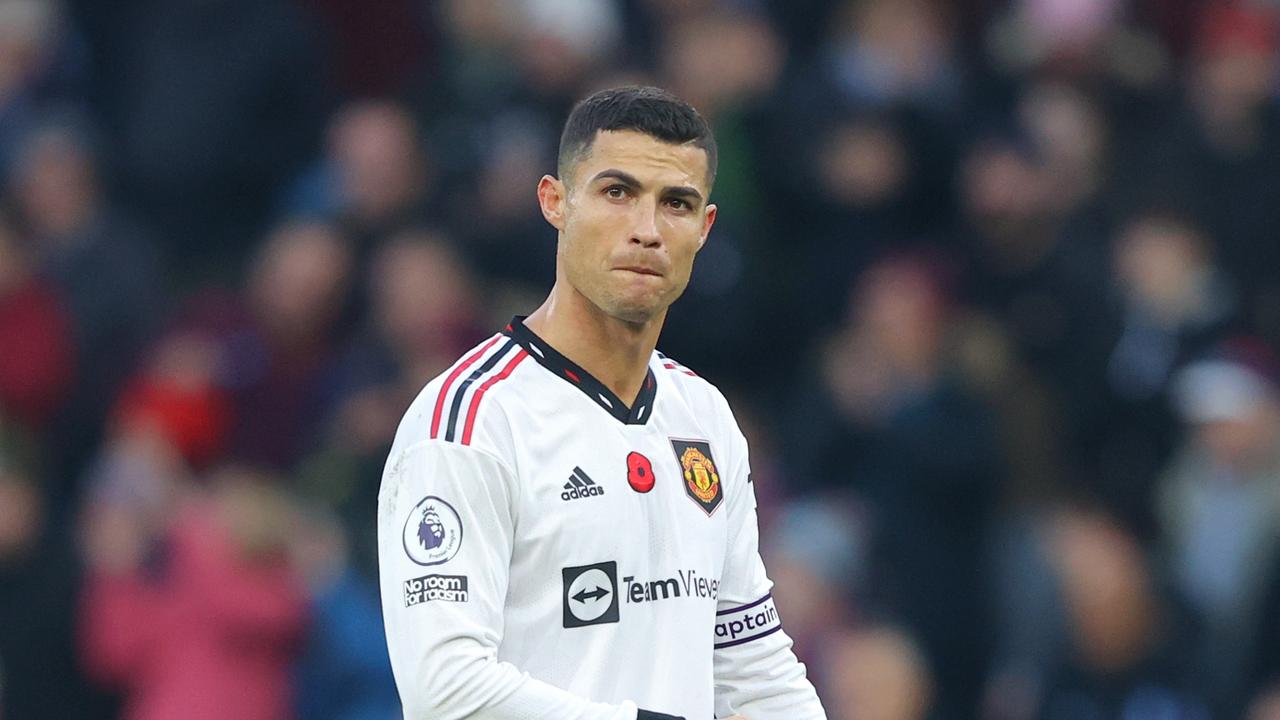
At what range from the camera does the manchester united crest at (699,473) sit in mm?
5281

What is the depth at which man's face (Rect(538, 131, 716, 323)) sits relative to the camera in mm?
5031

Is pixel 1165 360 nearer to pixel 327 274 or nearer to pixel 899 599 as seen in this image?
pixel 899 599

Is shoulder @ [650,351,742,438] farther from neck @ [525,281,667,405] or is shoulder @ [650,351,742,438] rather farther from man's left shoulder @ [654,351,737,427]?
neck @ [525,281,667,405]

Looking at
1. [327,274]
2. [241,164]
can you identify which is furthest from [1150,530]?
[241,164]

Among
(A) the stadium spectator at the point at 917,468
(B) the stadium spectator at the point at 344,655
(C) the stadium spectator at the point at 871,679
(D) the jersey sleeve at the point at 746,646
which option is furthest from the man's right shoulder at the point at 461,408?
(A) the stadium spectator at the point at 917,468

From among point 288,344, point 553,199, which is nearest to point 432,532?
point 553,199

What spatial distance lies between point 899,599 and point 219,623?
314 centimetres

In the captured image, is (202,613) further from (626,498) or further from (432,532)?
(432,532)

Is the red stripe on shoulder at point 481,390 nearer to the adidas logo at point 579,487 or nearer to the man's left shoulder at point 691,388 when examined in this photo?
the adidas logo at point 579,487

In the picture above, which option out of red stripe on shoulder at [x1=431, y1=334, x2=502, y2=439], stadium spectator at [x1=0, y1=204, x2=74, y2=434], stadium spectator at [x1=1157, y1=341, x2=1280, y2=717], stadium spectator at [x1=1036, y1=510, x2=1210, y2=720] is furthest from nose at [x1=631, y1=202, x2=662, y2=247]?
stadium spectator at [x1=0, y1=204, x2=74, y2=434]

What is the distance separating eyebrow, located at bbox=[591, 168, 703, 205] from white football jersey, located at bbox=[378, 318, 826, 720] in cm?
44

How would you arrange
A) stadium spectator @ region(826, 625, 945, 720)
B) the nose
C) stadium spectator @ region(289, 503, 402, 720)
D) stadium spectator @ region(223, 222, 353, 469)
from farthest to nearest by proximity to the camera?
stadium spectator @ region(223, 222, 353, 469), stadium spectator @ region(289, 503, 402, 720), stadium spectator @ region(826, 625, 945, 720), the nose

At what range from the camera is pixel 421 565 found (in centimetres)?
479

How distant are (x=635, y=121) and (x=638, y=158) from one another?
87 mm
